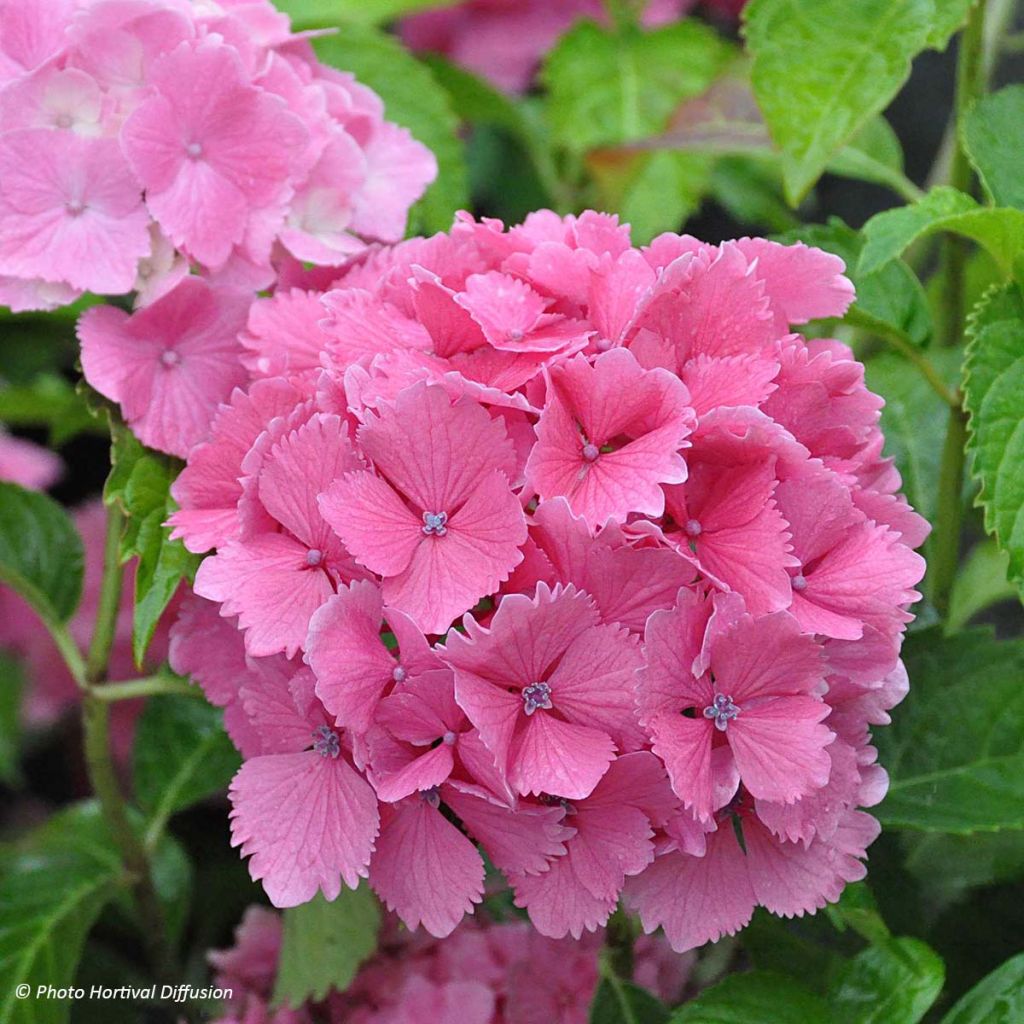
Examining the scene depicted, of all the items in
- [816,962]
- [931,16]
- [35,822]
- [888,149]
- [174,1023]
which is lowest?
[35,822]

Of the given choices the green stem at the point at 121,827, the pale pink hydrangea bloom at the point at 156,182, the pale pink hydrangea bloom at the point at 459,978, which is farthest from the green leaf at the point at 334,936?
the pale pink hydrangea bloom at the point at 156,182

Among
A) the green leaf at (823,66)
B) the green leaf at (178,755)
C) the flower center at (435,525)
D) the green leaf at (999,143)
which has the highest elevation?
the green leaf at (823,66)

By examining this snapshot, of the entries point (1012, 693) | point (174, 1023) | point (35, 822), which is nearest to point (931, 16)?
point (1012, 693)

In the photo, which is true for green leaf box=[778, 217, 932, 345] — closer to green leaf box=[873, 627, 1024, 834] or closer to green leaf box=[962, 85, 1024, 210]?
green leaf box=[962, 85, 1024, 210]

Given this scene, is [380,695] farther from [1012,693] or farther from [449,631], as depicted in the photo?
[1012,693]

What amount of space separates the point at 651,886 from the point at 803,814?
69 millimetres

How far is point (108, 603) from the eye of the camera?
2.42ft

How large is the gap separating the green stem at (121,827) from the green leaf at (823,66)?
500 millimetres

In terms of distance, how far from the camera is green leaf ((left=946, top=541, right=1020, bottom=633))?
828 millimetres

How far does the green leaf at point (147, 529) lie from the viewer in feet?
2.00

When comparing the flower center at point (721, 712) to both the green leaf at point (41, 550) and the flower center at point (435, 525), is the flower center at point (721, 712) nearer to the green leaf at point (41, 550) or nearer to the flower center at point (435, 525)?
the flower center at point (435, 525)

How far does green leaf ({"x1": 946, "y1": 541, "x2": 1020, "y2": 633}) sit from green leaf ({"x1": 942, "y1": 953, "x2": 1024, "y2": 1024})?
0.24m

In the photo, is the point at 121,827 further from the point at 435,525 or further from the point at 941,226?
A: the point at 941,226

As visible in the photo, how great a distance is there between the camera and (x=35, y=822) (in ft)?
4.84
